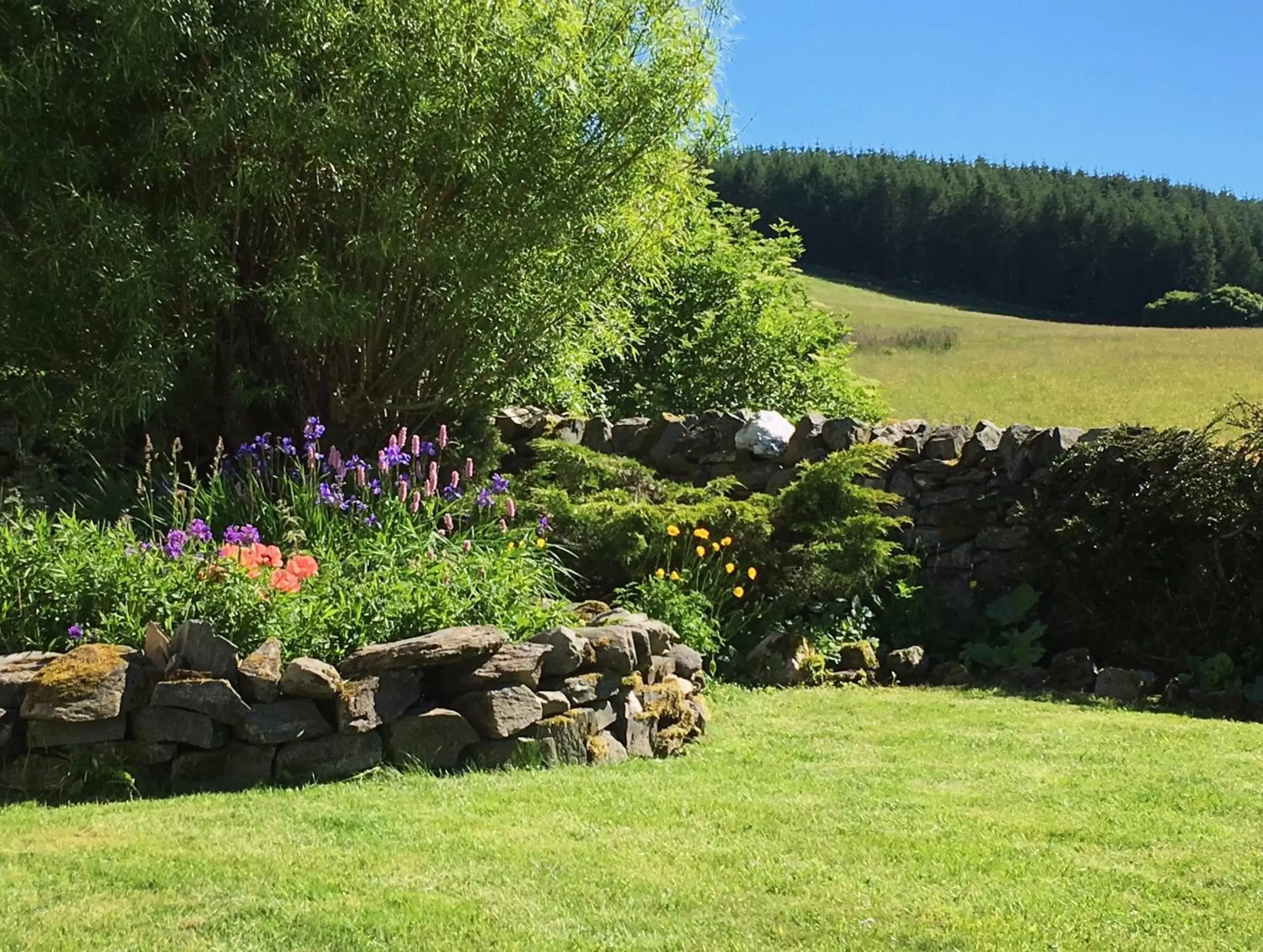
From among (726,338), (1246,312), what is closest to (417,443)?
(726,338)

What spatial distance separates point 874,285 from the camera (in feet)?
187

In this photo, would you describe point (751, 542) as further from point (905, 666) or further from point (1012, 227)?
point (1012, 227)

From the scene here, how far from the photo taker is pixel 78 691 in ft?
13.4

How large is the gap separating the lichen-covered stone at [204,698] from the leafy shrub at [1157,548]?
16.2 feet

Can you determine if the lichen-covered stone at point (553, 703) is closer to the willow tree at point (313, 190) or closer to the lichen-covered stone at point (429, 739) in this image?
the lichen-covered stone at point (429, 739)

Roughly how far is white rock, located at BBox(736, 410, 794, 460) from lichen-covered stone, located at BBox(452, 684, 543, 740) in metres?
3.97

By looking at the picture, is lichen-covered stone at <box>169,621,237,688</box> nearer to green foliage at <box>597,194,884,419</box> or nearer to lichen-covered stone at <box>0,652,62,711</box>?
lichen-covered stone at <box>0,652,62,711</box>

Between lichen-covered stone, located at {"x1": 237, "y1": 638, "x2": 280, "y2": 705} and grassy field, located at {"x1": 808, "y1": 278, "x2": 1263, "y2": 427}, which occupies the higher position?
grassy field, located at {"x1": 808, "y1": 278, "x2": 1263, "y2": 427}

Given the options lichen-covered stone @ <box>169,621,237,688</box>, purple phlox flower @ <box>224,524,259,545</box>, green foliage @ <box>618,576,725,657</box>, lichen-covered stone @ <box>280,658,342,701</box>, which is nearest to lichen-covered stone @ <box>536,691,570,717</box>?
lichen-covered stone @ <box>280,658,342,701</box>

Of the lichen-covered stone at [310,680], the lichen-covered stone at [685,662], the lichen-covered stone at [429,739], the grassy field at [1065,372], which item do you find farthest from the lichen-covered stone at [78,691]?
the grassy field at [1065,372]

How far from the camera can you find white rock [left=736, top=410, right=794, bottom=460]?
8.23 meters

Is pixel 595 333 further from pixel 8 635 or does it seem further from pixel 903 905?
pixel 903 905

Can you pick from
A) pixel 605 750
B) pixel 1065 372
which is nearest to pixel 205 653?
pixel 605 750

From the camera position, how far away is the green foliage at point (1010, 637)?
23.4 ft
